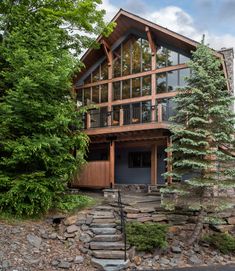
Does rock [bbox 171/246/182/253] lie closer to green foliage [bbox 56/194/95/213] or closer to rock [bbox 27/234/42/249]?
green foliage [bbox 56/194/95/213]

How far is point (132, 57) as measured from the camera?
Answer: 1788cm

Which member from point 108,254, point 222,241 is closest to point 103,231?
point 108,254

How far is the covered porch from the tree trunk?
11.0ft

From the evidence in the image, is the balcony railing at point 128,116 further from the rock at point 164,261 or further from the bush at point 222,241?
the rock at point 164,261

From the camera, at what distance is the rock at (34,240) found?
8.17 metres

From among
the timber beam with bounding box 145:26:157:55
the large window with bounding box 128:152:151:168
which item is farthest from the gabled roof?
the large window with bounding box 128:152:151:168

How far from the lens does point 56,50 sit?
1116 cm

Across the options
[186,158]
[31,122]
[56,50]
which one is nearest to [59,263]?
[31,122]

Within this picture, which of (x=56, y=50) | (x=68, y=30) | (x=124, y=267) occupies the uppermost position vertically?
(x=68, y=30)

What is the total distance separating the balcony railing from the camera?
15.4m

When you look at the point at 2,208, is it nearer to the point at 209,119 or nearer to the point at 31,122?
the point at 31,122

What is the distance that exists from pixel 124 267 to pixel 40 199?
3371 mm

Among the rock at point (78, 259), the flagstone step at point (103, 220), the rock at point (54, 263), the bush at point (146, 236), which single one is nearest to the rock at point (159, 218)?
the bush at point (146, 236)

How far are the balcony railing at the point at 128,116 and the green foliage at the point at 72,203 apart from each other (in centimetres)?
485
